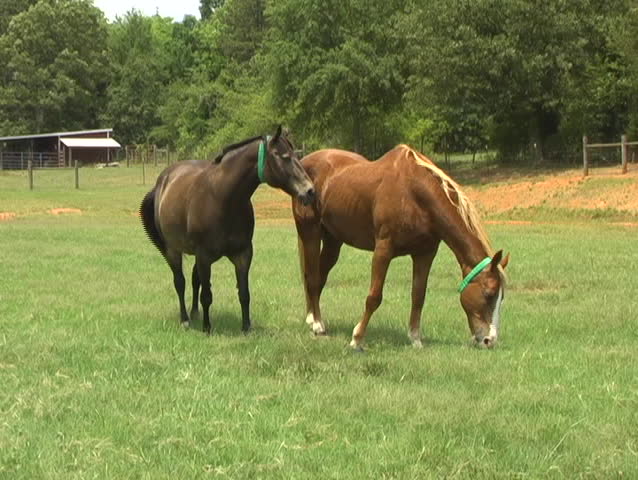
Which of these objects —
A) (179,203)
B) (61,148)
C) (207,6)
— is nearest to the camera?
(179,203)

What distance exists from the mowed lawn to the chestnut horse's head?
0.20 meters

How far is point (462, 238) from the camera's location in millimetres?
6801

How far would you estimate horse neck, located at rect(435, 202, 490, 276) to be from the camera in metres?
6.79

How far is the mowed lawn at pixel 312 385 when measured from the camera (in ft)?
13.9

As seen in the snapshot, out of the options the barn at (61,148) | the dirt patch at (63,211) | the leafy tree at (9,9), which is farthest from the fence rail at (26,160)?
the dirt patch at (63,211)

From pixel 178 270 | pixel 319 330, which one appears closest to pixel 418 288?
pixel 319 330

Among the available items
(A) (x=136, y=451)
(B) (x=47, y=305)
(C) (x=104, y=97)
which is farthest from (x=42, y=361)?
(C) (x=104, y=97)

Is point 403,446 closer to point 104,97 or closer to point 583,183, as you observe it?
point 583,183

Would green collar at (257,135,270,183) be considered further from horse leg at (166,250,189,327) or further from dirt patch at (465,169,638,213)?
dirt patch at (465,169,638,213)

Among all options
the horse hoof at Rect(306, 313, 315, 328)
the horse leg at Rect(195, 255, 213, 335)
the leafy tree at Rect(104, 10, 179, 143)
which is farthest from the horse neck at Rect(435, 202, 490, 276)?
the leafy tree at Rect(104, 10, 179, 143)

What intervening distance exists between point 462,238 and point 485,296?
578 mm

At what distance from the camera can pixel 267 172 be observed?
24.3 feet

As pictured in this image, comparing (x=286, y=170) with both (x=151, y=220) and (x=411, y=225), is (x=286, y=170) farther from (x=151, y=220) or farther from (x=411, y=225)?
(x=151, y=220)

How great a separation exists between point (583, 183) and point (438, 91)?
9.81 meters
